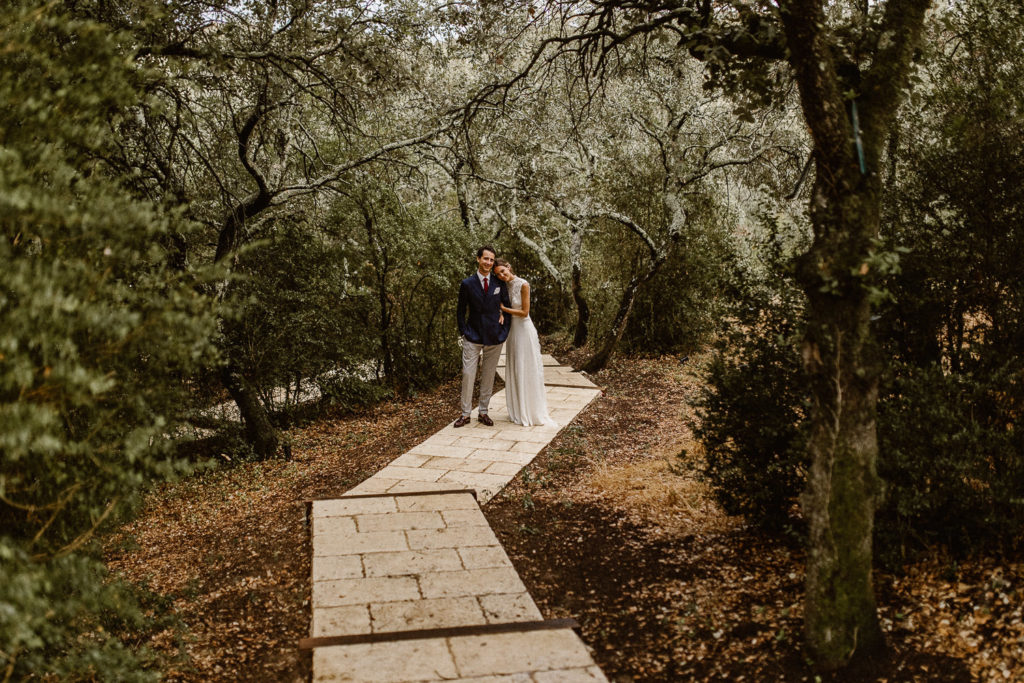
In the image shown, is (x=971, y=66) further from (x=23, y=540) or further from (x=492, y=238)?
(x=492, y=238)

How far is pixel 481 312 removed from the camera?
7969 mm

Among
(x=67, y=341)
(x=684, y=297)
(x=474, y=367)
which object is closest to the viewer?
(x=67, y=341)

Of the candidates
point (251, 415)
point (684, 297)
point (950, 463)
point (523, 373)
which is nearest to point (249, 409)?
Result: point (251, 415)

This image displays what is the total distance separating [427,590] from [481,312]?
13.0 feet

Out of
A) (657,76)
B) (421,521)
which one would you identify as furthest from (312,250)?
(657,76)

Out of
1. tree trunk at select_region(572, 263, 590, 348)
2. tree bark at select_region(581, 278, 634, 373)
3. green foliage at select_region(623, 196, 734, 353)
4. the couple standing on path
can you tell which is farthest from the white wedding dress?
green foliage at select_region(623, 196, 734, 353)

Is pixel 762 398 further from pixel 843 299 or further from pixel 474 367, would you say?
pixel 474 367

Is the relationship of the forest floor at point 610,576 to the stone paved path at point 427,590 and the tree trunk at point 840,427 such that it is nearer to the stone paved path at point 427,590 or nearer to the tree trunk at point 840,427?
the stone paved path at point 427,590

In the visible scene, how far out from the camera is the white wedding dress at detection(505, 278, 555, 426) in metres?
8.28

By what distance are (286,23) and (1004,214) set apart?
216 inches

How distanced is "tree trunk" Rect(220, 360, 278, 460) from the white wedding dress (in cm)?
262

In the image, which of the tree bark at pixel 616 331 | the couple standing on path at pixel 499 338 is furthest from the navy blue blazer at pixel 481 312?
the tree bark at pixel 616 331

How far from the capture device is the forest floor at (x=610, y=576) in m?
3.55

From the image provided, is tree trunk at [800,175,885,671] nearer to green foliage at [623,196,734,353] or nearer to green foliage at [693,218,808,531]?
green foliage at [693,218,808,531]
